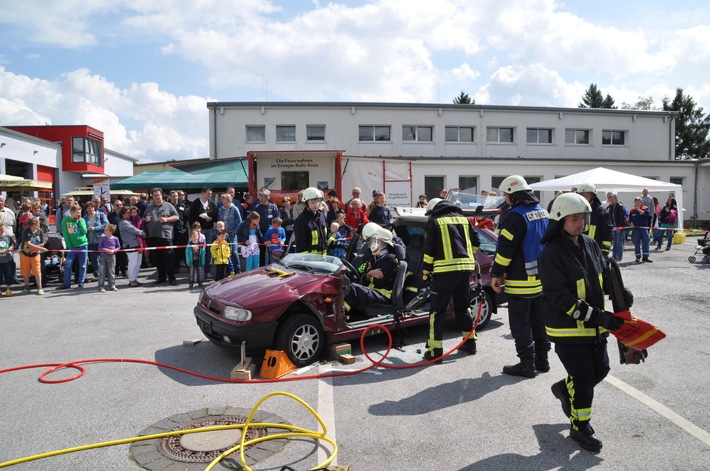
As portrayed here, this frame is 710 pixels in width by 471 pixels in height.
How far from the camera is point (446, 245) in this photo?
5691 millimetres

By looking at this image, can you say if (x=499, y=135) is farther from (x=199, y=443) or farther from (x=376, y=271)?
(x=199, y=443)

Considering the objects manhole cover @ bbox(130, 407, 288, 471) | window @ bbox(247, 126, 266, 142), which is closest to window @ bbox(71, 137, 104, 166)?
window @ bbox(247, 126, 266, 142)

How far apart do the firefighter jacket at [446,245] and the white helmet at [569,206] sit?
6.39 ft

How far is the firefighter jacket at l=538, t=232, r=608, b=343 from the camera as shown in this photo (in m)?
3.64

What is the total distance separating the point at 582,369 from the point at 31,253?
1069cm

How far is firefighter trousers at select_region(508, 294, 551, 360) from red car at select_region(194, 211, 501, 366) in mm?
1437

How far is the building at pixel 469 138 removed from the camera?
2639 cm

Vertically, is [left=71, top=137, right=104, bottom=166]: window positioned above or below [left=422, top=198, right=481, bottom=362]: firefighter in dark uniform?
above

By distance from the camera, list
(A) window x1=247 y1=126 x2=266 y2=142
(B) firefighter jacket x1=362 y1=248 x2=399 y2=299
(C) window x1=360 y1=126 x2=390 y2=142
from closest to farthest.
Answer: (B) firefighter jacket x1=362 y1=248 x2=399 y2=299
(A) window x1=247 y1=126 x2=266 y2=142
(C) window x1=360 y1=126 x2=390 y2=142

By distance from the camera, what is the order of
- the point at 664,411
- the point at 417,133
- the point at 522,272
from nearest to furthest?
the point at 664,411 < the point at 522,272 < the point at 417,133

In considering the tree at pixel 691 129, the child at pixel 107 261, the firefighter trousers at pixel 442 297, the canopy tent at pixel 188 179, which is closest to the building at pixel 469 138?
the canopy tent at pixel 188 179

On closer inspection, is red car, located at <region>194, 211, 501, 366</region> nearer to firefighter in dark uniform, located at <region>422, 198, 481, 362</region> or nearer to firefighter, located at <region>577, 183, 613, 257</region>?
firefighter in dark uniform, located at <region>422, 198, 481, 362</region>

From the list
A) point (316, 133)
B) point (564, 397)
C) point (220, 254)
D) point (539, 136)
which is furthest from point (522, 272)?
point (539, 136)

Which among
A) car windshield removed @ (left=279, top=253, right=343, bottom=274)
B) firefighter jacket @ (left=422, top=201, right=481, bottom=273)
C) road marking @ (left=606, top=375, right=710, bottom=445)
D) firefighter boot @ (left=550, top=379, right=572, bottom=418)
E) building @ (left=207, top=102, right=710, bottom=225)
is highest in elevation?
building @ (left=207, top=102, right=710, bottom=225)
